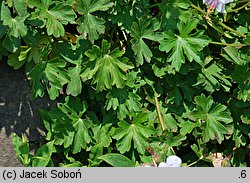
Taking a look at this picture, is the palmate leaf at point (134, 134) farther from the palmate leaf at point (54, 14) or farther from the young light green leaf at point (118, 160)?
the palmate leaf at point (54, 14)

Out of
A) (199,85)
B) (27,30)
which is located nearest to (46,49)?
(27,30)

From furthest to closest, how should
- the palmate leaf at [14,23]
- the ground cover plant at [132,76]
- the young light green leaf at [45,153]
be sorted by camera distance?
the young light green leaf at [45,153] < the ground cover plant at [132,76] < the palmate leaf at [14,23]

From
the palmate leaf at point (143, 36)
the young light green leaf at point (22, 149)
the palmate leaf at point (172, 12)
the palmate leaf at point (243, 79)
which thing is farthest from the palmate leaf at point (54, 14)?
the palmate leaf at point (243, 79)

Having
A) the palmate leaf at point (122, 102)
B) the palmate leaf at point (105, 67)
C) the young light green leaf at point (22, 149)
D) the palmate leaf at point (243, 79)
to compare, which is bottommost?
the young light green leaf at point (22, 149)

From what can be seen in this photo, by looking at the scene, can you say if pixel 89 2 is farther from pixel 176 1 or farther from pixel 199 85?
pixel 199 85

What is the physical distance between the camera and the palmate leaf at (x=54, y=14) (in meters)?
2.55

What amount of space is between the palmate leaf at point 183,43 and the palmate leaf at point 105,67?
8.0 inches

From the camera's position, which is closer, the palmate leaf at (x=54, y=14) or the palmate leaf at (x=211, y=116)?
the palmate leaf at (x=54, y=14)

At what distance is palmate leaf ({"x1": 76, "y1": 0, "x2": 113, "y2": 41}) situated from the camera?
8.52 ft

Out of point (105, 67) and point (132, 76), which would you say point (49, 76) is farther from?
point (132, 76)

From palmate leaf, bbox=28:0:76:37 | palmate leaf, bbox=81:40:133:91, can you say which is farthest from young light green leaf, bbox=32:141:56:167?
palmate leaf, bbox=28:0:76:37

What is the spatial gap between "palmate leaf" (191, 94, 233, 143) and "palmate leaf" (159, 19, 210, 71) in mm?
212

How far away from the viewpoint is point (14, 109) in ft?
9.36

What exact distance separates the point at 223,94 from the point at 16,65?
1030 millimetres
